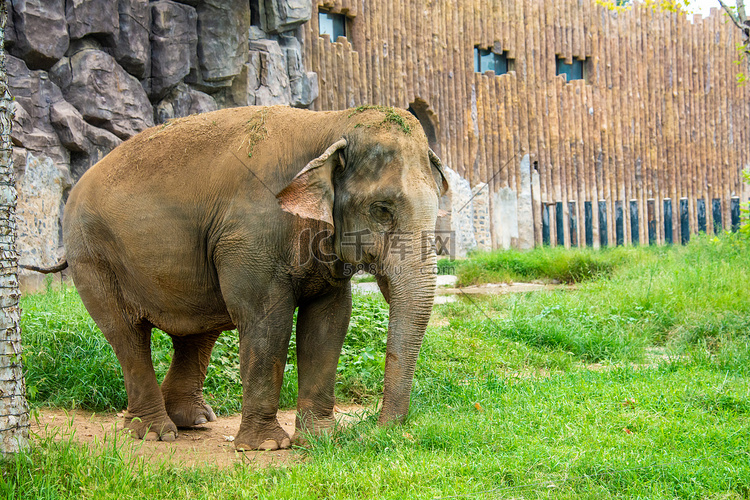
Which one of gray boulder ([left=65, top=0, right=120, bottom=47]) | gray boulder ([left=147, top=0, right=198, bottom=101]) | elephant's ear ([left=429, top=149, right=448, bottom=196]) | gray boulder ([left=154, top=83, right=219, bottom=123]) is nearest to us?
elephant's ear ([left=429, top=149, right=448, bottom=196])

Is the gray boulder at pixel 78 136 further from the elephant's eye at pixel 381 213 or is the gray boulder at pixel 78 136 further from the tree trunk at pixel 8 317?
the elephant's eye at pixel 381 213

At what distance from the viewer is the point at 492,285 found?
43.7ft

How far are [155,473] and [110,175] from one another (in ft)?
7.62

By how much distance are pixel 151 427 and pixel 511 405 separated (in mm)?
2655

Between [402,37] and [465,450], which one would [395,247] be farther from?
[402,37]

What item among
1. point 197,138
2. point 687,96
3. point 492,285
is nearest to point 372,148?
point 197,138

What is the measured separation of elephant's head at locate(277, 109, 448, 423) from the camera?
4297 mm

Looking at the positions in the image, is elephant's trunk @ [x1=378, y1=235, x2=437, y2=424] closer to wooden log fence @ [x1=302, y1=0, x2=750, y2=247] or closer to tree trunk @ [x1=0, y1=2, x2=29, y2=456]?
tree trunk @ [x1=0, y1=2, x2=29, y2=456]

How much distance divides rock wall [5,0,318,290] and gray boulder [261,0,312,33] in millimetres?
18

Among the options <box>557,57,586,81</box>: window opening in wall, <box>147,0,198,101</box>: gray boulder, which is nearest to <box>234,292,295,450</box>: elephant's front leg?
<box>147,0,198,101</box>: gray boulder

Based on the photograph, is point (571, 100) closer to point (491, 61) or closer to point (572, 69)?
point (572, 69)

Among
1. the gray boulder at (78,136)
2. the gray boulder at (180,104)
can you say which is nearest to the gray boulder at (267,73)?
the gray boulder at (180,104)

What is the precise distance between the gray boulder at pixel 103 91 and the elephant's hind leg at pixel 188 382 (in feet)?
20.1

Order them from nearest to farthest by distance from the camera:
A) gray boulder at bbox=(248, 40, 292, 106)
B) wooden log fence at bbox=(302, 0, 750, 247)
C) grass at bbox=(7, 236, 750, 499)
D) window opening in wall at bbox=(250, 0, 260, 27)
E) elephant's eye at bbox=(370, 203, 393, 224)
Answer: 1. grass at bbox=(7, 236, 750, 499)
2. elephant's eye at bbox=(370, 203, 393, 224)
3. gray boulder at bbox=(248, 40, 292, 106)
4. window opening in wall at bbox=(250, 0, 260, 27)
5. wooden log fence at bbox=(302, 0, 750, 247)
